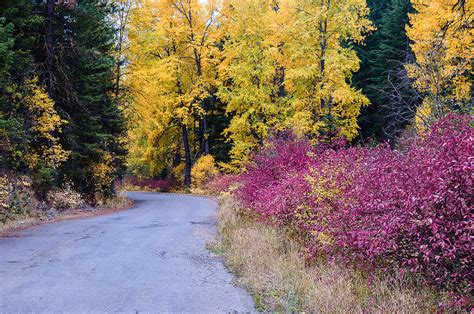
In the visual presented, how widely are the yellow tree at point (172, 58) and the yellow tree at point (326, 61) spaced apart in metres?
10.2

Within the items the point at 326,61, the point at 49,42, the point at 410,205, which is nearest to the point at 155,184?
the point at 49,42

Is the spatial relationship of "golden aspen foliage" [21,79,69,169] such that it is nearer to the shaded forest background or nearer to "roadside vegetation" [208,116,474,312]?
the shaded forest background

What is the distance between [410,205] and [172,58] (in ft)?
88.8

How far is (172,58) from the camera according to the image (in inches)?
1160

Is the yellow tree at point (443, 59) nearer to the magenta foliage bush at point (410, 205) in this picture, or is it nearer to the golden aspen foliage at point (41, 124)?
the magenta foliage bush at point (410, 205)

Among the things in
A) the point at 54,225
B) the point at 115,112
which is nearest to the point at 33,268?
the point at 54,225

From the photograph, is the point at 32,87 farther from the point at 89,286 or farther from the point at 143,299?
the point at 143,299

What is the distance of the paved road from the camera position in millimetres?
5734

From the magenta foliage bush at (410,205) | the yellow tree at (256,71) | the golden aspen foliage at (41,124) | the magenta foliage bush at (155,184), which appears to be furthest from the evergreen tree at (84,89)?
the magenta foliage bush at (155,184)

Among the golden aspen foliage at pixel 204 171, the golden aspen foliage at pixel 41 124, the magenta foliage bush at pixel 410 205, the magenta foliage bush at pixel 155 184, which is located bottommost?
the magenta foliage bush at pixel 155 184

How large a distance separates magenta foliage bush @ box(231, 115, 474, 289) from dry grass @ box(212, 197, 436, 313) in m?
0.33

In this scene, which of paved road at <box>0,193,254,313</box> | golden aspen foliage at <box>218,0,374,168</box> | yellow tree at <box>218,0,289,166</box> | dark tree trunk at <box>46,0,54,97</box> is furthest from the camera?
yellow tree at <box>218,0,289,166</box>

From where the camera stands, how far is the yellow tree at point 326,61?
20031 mm

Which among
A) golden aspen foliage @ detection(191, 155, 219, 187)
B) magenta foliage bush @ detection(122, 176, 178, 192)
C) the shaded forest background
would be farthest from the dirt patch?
magenta foliage bush @ detection(122, 176, 178, 192)
